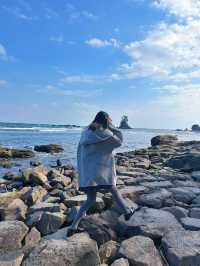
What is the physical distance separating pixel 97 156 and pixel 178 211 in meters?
1.98

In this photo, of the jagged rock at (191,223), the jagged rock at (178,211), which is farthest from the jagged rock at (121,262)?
the jagged rock at (178,211)

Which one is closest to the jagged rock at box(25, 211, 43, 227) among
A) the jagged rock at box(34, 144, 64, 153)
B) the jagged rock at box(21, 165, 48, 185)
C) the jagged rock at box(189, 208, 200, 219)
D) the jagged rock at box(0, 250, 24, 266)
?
the jagged rock at box(0, 250, 24, 266)

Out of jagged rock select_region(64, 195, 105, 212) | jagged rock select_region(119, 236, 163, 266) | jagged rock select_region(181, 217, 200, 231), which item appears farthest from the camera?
jagged rock select_region(64, 195, 105, 212)

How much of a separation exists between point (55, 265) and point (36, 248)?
1.45 ft

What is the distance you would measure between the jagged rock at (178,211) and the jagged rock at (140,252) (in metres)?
1.46

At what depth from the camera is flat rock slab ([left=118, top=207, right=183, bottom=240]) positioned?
18.0ft

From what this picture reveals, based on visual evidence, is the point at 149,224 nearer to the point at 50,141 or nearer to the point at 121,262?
the point at 121,262

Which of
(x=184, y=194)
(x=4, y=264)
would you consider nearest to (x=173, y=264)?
(x=4, y=264)

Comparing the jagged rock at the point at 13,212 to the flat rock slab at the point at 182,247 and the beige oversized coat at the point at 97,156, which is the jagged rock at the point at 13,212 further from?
the flat rock slab at the point at 182,247

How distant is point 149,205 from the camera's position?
7.17 metres

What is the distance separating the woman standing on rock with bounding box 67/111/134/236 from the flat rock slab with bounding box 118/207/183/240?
0.61 m

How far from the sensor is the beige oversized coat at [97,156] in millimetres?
5590

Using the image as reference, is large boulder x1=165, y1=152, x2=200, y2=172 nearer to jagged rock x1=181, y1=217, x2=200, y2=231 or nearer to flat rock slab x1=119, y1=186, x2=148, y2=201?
flat rock slab x1=119, y1=186, x2=148, y2=201

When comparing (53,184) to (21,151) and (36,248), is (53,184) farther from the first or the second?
(21,151)
